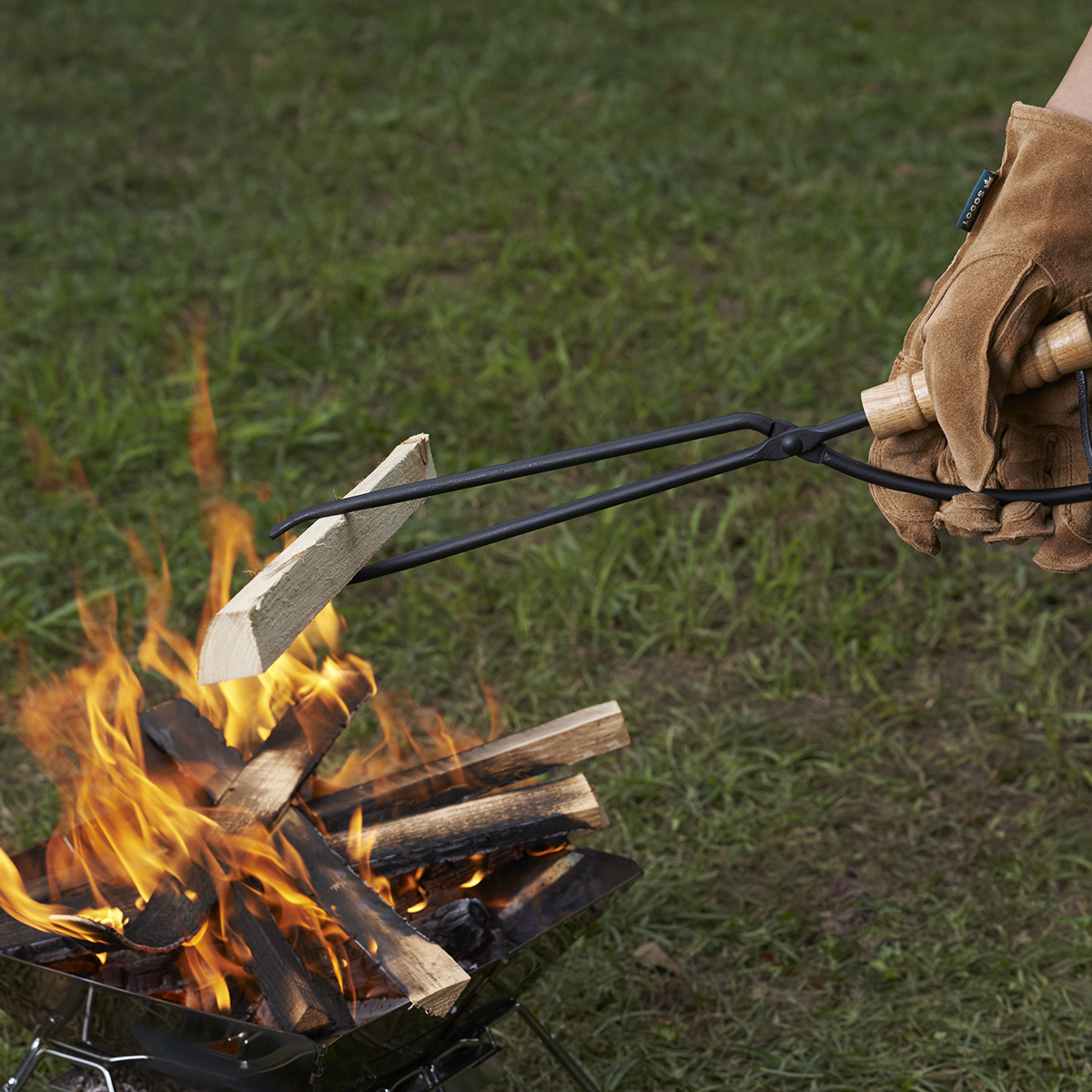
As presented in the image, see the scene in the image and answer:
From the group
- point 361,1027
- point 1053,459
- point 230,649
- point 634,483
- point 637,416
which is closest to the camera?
point 230,649

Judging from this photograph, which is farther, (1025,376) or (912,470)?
A: (912,470)

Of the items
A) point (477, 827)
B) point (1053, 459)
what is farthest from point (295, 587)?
point (1053, 459)

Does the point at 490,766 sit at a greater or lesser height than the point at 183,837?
lesser

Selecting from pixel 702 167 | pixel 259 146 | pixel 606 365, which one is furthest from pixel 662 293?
pixel 259 146

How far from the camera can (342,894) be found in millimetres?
1591

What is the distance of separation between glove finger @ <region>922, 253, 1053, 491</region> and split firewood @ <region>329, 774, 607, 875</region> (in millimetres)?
771

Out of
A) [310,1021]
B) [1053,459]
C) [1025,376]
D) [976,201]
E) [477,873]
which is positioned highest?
[976,201]

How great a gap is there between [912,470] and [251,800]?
1.02 metres

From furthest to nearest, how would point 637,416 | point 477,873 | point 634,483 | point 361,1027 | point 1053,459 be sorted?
point 637,416, point 477,873, point 1053,459, point 361,1027, point 634,483

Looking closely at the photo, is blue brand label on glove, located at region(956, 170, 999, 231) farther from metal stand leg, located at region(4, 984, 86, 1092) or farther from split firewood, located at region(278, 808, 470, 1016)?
metal stand leg, located at region(4, 984, 86, 1092)

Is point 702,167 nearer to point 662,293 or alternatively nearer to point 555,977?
point 662,293

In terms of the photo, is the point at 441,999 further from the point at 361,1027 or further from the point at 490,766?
the point at 490,766

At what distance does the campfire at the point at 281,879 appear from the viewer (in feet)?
4.85

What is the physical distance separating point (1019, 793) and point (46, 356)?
3267mm
